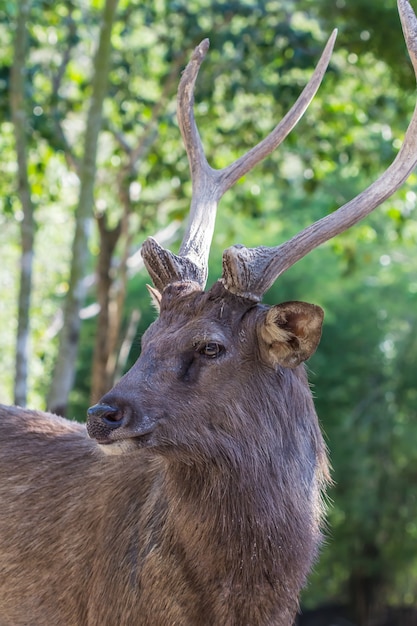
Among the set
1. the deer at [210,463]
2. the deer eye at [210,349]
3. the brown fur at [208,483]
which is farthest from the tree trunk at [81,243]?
the deer eye at [210,349]

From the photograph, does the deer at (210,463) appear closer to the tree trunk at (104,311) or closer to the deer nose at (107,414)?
the deer nose at (107,414)

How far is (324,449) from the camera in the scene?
14.1 feet

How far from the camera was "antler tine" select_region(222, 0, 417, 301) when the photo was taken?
389cm

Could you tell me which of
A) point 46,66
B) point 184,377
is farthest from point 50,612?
point 46,66

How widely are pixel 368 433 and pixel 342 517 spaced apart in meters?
1.35

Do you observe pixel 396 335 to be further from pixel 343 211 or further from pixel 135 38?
pixel 343 211

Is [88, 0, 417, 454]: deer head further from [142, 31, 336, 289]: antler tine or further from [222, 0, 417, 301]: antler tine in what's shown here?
[142, 31, 336, 289]: antler tine

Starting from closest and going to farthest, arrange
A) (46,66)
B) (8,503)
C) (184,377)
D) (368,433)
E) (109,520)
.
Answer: (184,377) < (109,520) < (8,503) < (46,66) < (368,433)

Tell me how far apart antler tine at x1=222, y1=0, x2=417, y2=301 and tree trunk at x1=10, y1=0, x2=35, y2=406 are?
466cm

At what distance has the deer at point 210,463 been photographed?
150 inches

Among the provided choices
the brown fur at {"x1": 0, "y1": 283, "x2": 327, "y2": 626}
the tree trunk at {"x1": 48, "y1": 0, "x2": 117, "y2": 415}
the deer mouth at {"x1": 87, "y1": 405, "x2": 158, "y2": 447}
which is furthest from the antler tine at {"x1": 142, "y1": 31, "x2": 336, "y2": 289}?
the tree trunk at {"x1": 48, "y1": 0, "x2": 117, "y2": 415}

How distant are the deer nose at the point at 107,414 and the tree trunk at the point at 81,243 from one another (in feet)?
15.4

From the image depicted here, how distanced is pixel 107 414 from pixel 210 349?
19.5 inches

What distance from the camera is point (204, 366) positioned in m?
3.87
